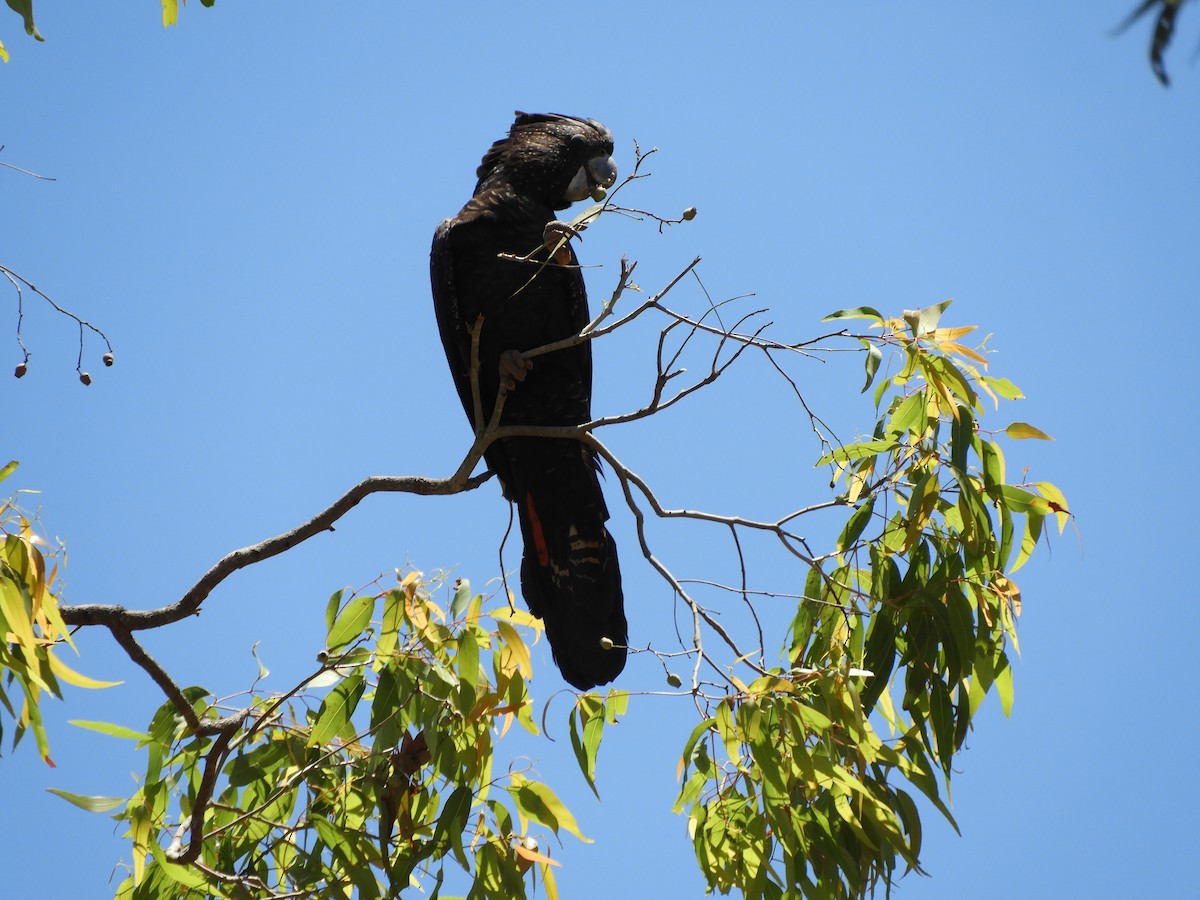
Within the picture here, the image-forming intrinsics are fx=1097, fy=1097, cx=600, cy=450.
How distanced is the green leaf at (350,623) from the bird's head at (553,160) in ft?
5.10

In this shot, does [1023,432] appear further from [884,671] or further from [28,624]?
[28,624]

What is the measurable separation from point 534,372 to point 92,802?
1.65m

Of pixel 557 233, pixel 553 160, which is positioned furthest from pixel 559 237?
pixel 553 160

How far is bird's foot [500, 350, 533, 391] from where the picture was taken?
3.13 m

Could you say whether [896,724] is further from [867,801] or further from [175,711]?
[175,711]

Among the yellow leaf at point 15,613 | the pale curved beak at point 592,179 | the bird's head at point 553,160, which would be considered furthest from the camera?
the pale curved beak at point 592,179

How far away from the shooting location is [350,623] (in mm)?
2342

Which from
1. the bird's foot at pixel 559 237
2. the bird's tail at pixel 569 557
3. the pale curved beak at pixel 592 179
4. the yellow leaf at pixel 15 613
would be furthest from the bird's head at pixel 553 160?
the yellow leaf at pixel 15 613

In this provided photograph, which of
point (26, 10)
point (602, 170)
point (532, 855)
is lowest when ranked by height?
point (532, 855)

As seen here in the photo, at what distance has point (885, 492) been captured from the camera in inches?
99.7

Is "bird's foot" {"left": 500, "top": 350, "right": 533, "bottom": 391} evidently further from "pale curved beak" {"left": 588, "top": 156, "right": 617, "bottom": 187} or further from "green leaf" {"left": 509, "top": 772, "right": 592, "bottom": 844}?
"green leaf" {"left": 509, "top": 772, "right": 592, "bottom": 844}

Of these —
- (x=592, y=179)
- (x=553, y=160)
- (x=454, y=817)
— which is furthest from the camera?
(x=592, y=179)

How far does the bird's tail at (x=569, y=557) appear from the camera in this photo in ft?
9.82

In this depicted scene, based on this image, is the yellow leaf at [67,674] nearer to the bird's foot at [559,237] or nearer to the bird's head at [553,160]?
the bird's foot at [559,237]
